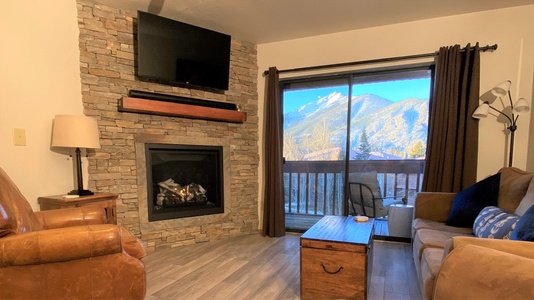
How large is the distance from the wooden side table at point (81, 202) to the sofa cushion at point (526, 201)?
2.97m

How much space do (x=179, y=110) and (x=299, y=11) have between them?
1585 millimetres

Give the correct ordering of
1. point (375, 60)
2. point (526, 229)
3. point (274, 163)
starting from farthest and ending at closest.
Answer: point (274, 163), point (375, 60), point (526, 229)

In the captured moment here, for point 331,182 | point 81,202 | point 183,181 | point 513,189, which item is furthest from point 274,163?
point 513,189

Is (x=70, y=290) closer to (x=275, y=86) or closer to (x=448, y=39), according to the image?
(x=275, y=86)

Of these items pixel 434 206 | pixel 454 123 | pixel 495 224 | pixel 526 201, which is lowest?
pixel 434 206

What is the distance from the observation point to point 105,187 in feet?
8.30

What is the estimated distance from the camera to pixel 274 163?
3297 millimetres

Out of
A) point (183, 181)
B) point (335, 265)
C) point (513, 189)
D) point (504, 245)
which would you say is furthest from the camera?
point (183, 181)

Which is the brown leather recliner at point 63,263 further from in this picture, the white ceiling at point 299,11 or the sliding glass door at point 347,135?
the sliding glass door at point 347,135

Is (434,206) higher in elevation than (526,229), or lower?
lower

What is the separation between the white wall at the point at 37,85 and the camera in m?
1.99

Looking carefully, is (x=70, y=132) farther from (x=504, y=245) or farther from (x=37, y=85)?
(x=504, y=245)

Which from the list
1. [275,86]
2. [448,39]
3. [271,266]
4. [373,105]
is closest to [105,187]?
[271,266]

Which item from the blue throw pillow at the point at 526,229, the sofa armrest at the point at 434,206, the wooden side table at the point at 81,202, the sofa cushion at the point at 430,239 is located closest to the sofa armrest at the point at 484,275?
the blue throw pillow at the point at 526,229
